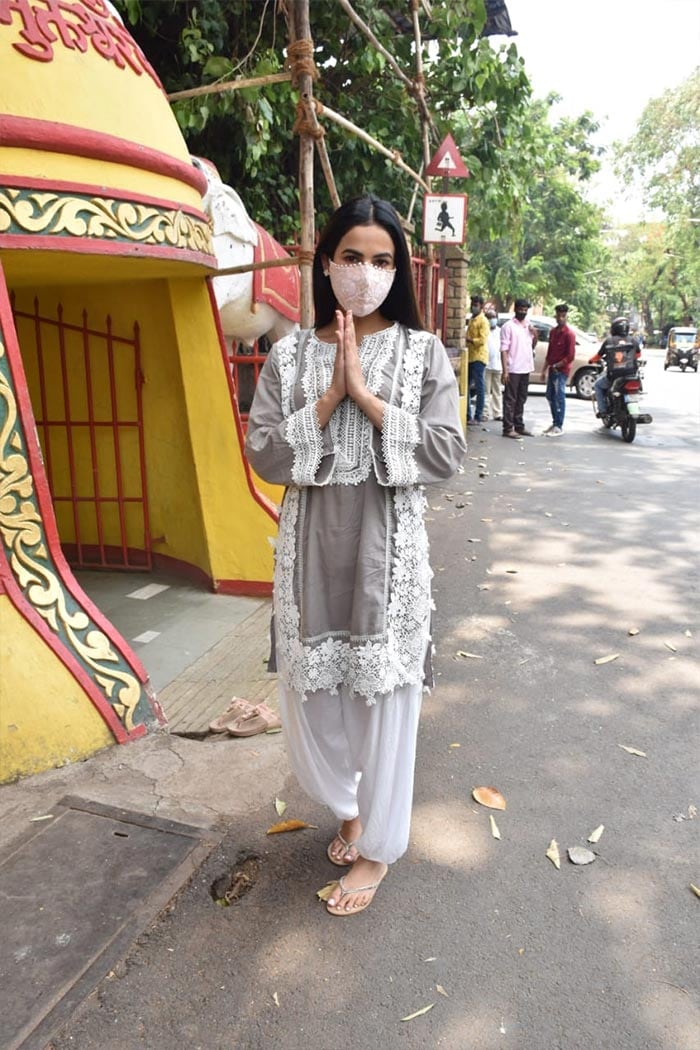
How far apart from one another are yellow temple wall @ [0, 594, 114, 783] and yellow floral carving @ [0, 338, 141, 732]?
0.30ft

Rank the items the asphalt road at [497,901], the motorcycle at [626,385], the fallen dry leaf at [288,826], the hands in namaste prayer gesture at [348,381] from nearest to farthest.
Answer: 1. the asphalt road at [497,901]
2. the hands in namaste prayer gesture at [348,381]
3. the fallen dry leaf at [288,826]
4. the motorcycle at [626,385]

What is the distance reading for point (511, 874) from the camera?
2.42 meters

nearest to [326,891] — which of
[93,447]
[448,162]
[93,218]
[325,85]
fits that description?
[93,218]

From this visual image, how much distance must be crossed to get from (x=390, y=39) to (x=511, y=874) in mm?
7739

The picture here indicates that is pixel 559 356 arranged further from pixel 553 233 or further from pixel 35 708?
pixel 553 233

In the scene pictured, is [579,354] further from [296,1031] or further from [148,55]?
[296,1031]

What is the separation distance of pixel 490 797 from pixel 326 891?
750mm

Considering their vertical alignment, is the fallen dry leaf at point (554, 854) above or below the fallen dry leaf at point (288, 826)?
below

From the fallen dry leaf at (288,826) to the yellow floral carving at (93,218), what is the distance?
2.16 meters

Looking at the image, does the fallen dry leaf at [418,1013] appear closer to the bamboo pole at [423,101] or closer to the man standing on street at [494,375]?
the bamboo pole at [423,101]

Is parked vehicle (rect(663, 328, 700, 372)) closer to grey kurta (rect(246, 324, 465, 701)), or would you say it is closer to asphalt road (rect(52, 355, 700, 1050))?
asphalt road (rect(52, 355, 700, 1050))

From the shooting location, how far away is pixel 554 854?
2.51 meters

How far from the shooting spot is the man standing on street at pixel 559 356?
10297 millimetres

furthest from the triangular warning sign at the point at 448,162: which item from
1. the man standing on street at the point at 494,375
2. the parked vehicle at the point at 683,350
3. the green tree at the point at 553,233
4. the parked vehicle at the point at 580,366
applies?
the parked vehicle at the point at 683,350
